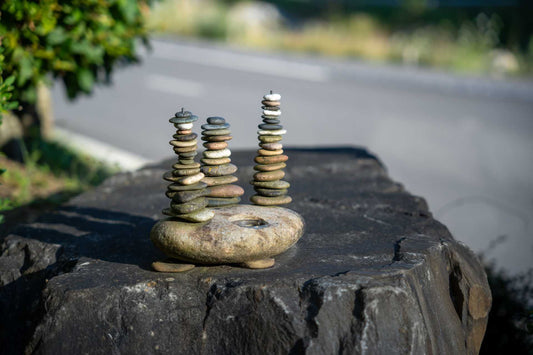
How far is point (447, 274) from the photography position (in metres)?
3.24

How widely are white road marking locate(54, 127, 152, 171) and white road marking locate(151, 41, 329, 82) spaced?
558 cm

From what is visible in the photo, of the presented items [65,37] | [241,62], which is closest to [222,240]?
[65,37]

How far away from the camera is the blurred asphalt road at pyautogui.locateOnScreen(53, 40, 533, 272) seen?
688 centimetres

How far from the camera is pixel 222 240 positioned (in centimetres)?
280

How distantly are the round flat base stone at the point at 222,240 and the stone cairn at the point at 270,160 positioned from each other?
0.35 m

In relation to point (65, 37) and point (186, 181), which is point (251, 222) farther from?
point (65, 37)

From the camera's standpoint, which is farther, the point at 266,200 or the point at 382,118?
the point at 382,118

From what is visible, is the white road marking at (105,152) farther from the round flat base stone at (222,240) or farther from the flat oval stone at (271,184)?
the round flat base stone at (222,240)

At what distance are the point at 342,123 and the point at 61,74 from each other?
5.89 metres

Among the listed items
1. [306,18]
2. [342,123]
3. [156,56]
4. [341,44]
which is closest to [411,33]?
[341,44]

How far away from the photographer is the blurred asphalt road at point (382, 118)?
22.6 ft

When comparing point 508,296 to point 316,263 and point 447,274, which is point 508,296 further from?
point 316,263

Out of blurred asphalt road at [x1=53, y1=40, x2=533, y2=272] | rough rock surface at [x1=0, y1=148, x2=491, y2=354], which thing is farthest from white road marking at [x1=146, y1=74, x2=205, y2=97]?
rough rock surface at [x1=0, y1=148, x2=491, y2=354]

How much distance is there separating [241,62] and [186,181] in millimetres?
12094
